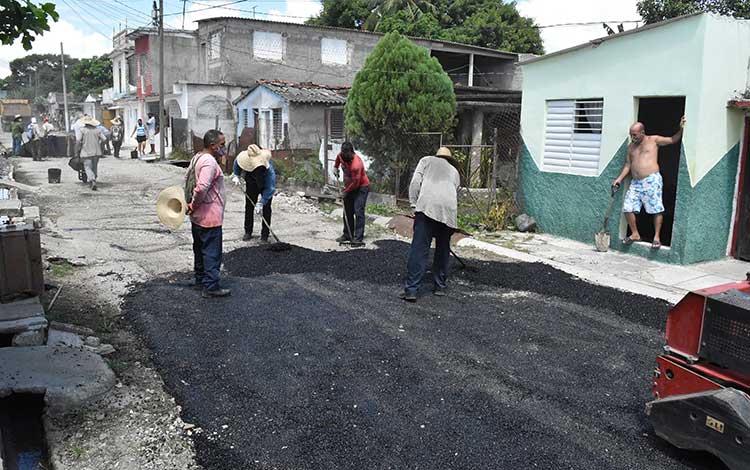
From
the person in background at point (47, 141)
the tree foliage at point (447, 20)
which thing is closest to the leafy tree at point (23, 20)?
the person in background at point (47, 141)

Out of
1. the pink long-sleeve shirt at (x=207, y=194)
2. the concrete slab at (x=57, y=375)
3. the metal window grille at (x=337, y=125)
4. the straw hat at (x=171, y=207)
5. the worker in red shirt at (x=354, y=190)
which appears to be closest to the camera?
the concrete slab at (x=57, y=375)

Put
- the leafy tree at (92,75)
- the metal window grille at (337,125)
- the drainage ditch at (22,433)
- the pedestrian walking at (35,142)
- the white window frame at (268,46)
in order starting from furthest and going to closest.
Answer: the leafy tree at (92,75), the white window frame at (268,46), the pedestrian walking at (35,142), the metal window grille at (337,125), the drainage ditch at (22,433)

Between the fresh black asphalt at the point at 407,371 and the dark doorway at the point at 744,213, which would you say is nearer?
the fresh black asphalt at the point at 407,371

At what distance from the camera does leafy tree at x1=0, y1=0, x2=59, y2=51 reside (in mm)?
4742

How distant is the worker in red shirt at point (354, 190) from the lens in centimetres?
1016

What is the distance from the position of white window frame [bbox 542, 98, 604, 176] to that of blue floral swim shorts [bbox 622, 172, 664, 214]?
35.2 inches

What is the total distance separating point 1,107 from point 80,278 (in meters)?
59.4

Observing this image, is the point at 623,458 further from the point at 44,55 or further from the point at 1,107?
the point at 44,55

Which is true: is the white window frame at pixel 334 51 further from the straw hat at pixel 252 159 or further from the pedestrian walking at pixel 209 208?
the pedestrian walking at pixel 209 208

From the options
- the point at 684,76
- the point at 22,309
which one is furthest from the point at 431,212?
the point at 684,76

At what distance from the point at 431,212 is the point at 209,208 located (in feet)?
7.95

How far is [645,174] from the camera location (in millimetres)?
9461

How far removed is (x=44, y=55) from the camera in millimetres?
76688

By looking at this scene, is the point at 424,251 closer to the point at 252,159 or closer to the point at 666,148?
the point at 252,159
